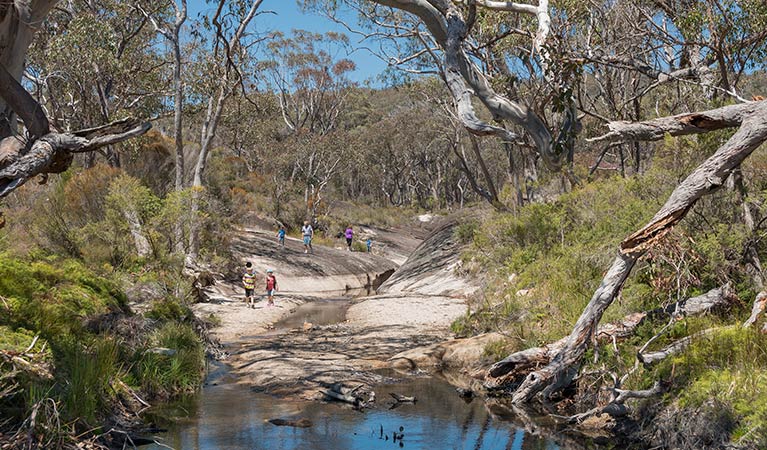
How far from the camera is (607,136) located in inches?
257

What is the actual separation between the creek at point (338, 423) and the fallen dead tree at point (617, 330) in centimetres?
60

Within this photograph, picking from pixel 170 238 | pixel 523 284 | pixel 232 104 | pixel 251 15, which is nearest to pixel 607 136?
pixel 523 284

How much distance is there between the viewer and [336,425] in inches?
357

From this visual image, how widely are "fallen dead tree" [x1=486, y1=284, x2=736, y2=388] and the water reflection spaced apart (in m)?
0.67

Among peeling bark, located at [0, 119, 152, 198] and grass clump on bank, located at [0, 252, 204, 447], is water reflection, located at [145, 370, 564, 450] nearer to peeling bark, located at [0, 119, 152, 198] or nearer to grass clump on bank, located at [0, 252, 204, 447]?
grass clump on bank, located at [0, 252, 204, 447]

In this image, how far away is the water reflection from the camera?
824 cm

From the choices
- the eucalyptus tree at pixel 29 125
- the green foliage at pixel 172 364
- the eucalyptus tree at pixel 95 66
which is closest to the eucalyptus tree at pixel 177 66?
the eucalyptus tree at pixel 95 66

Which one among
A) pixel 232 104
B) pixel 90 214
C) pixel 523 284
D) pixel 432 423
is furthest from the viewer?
pixel 232 104

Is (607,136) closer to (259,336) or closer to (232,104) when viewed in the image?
(259,336)

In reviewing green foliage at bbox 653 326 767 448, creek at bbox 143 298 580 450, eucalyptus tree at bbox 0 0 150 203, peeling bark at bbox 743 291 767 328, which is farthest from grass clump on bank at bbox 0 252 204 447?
peeling bark at bbox 743 291 767 328

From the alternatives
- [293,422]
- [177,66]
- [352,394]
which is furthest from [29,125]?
[177,66]

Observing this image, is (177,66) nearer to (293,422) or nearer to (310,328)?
(310,328)

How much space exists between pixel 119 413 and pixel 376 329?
9092mm

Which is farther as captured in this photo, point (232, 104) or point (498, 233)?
point (232, 104)
